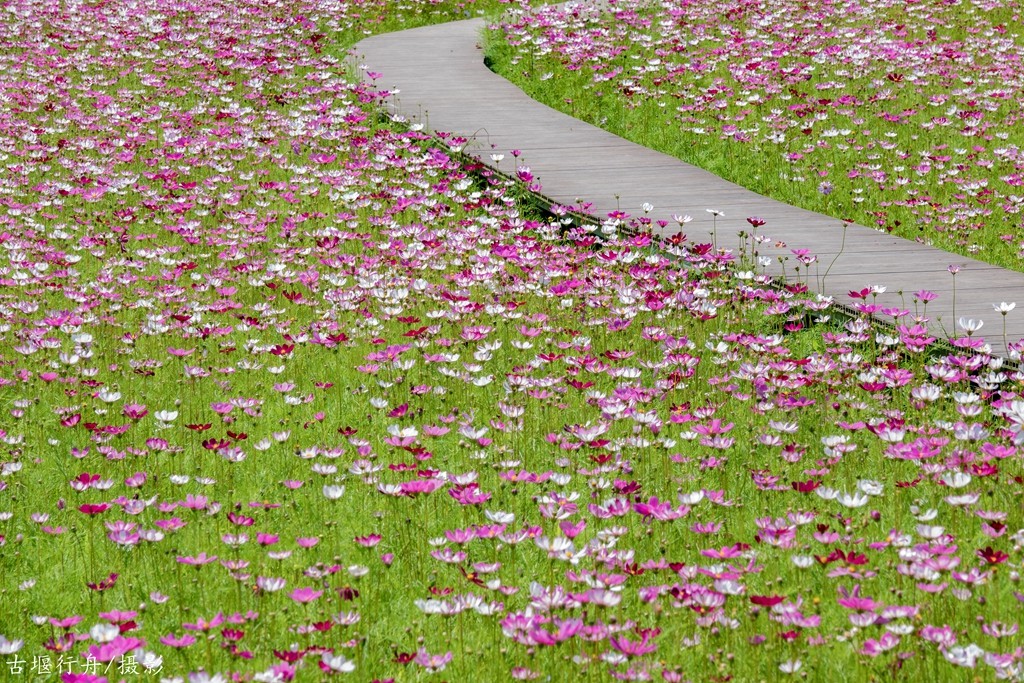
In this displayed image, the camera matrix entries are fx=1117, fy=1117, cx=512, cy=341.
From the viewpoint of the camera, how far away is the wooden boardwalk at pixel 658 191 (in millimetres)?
6086

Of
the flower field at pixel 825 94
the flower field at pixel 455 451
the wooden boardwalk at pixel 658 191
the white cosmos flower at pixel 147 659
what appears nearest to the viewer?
the white cosmos flower at pixel 147 659

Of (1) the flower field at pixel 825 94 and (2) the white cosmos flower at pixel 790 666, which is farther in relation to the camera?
(1) the flower field at pixel 825 94

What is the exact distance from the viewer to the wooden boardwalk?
6086 millimetres

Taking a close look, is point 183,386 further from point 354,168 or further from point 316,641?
point 354,168

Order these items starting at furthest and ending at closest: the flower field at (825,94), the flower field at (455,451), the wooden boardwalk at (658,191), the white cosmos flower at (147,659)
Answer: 1. the flower field at (825,94)
2. the wooden boardwalk at (658,191)
3. the flower field at (455,451)
4. the white cosmos flower at (147,659)

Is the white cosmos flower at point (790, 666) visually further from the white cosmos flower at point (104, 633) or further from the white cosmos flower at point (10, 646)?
the white cosmos flower at point (10, 646)

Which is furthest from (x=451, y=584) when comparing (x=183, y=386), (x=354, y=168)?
(x=354, y=168)

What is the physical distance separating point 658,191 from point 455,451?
173 inches

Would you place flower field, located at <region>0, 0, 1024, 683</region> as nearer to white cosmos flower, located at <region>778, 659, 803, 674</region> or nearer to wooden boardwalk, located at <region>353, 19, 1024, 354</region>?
white cosmos flower, located at <region>778, 659, 803, 674</region>

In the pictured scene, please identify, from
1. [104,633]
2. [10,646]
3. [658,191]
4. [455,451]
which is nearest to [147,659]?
[104,633]

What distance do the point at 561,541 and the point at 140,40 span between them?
1329 cm

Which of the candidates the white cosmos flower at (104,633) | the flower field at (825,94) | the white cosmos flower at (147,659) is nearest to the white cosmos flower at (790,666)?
the white cosmos flower at (147,659)

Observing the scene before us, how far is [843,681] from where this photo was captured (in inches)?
115

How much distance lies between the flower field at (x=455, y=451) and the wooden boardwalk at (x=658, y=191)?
422mm
